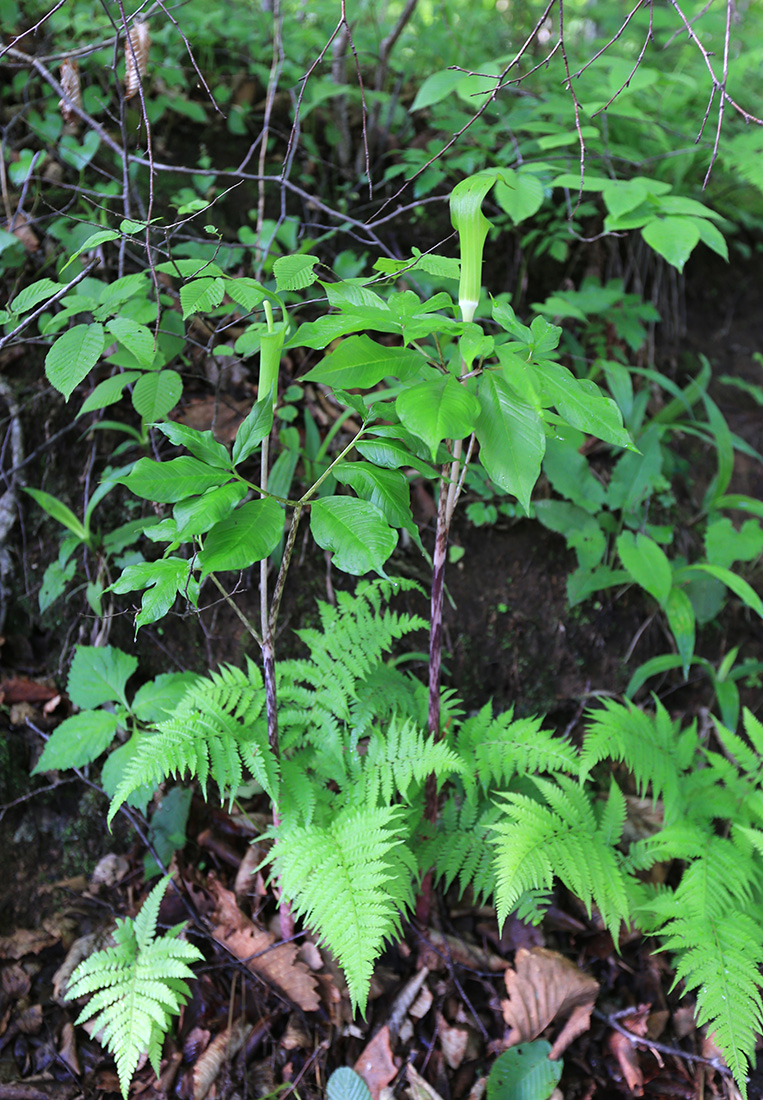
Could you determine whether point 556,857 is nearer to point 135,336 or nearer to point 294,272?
point 294,272

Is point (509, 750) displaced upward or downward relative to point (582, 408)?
downward

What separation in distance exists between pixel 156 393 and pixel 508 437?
1.18m

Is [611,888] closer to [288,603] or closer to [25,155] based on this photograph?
[288,603]

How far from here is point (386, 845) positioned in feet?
4.90

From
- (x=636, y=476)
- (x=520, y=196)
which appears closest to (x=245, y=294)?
(x=520, y=196)

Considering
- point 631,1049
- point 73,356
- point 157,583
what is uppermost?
point 73,356

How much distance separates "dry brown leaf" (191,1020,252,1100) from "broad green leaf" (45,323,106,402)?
172 centimetres

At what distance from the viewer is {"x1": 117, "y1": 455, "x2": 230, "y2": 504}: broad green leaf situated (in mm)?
1219

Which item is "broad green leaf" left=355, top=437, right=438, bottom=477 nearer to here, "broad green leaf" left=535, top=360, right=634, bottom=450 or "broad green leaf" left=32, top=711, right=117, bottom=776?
"broad green leaf" left=535, top=360, right=634, bottom=450

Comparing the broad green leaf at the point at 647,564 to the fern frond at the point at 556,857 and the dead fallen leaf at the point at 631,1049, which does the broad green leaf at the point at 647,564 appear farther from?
the dead fallen leaf at the point at 631,1049

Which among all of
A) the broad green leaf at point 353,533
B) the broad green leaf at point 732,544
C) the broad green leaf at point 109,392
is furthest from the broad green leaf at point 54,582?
the broad green leaf at point 732,544

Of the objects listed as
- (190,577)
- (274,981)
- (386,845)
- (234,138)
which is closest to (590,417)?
(190,577)

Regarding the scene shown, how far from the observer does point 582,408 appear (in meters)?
1.25

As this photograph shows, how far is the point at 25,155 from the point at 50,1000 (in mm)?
2981
